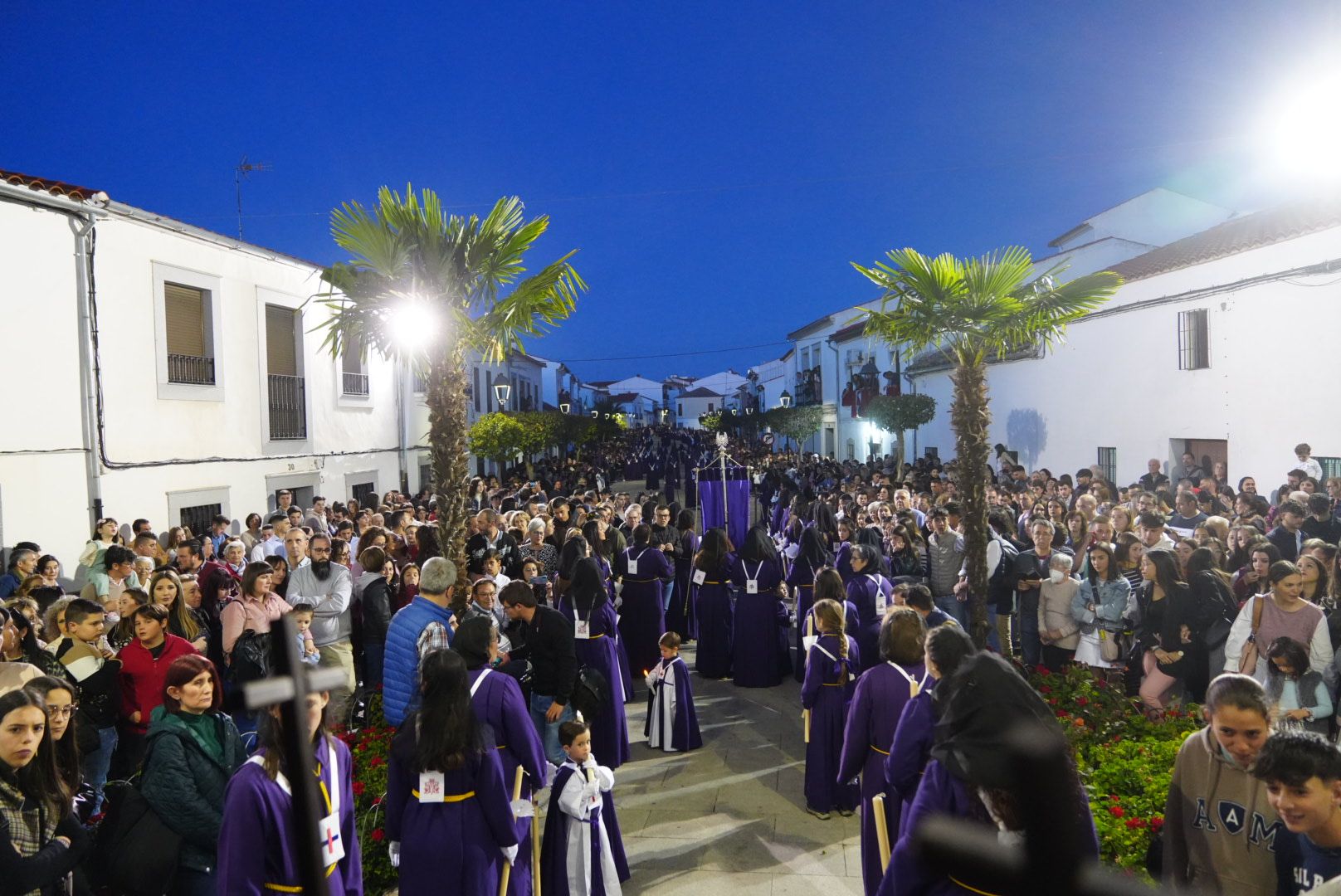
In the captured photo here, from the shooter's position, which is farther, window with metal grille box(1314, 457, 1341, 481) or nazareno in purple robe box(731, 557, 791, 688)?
window with metal grille box(1314, 457, 1341, 481)

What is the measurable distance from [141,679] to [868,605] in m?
5.55

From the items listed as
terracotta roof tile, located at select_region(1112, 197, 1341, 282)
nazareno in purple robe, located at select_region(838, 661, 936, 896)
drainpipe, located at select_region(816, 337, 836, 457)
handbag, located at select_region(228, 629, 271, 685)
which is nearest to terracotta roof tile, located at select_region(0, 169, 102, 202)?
handbag, located at select_region(228, 629, 271, 685)

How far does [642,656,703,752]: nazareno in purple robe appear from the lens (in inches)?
296

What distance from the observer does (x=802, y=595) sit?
367 inches

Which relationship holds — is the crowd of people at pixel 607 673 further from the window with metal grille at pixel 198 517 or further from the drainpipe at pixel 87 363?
the window with metal grille at pixel 198 517

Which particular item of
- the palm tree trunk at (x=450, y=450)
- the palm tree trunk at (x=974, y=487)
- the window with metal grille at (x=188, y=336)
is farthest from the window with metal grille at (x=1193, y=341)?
the window with metal grille at (x=188, y=336)

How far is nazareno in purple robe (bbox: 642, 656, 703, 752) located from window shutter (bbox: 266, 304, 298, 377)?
38.7ft

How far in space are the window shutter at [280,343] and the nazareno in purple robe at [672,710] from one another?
464 inches

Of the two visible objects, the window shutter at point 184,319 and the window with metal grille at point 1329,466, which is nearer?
the window with metal grille at point 1329,466

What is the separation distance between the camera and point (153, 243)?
1315cm

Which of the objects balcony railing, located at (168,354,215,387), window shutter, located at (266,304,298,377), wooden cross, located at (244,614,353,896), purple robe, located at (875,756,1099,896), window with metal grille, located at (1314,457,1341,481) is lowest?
purple robe, located at (875,756,1099,896)

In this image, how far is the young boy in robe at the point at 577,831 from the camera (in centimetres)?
481

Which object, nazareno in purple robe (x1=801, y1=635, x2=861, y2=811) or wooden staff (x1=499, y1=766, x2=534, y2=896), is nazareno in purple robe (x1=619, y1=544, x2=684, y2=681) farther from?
wooden staff (x1=499, y1=766, x2=534, y2=896)

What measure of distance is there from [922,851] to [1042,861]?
1.62 m
